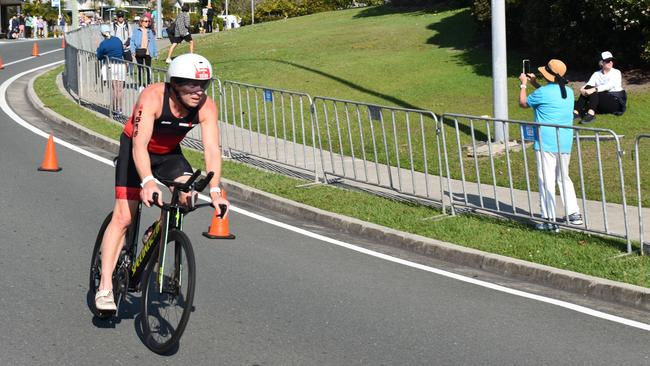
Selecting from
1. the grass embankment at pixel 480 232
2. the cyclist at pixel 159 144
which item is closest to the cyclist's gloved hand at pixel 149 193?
the cyclist at pixel 159 144

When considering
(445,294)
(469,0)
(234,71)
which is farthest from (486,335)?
(469,0)

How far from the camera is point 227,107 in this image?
56.2 feet

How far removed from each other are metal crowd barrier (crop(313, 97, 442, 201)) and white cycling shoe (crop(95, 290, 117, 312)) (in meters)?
5.32

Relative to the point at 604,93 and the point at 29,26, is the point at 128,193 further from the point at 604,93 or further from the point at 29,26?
the point at 29,26

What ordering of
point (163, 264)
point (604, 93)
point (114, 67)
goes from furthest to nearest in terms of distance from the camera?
point (114, 67), point (604, 93), point (163, 264)

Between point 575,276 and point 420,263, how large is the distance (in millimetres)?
1602

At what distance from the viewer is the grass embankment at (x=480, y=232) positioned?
31.4ft

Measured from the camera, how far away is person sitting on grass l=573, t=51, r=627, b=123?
18.3 metres

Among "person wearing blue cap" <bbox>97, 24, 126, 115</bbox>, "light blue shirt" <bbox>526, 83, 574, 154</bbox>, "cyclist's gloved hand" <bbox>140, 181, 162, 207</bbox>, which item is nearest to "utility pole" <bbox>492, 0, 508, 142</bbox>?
"light blue shirt" <bbox>526, 83, 574, 154</bbox>

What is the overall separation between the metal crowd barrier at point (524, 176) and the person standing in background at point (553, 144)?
0.03 metres

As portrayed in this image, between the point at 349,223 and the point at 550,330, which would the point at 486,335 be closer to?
the point at 550,330

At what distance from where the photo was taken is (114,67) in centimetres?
2070

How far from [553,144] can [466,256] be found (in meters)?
1.82

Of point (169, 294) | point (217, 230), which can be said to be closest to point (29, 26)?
point (217, 230)
